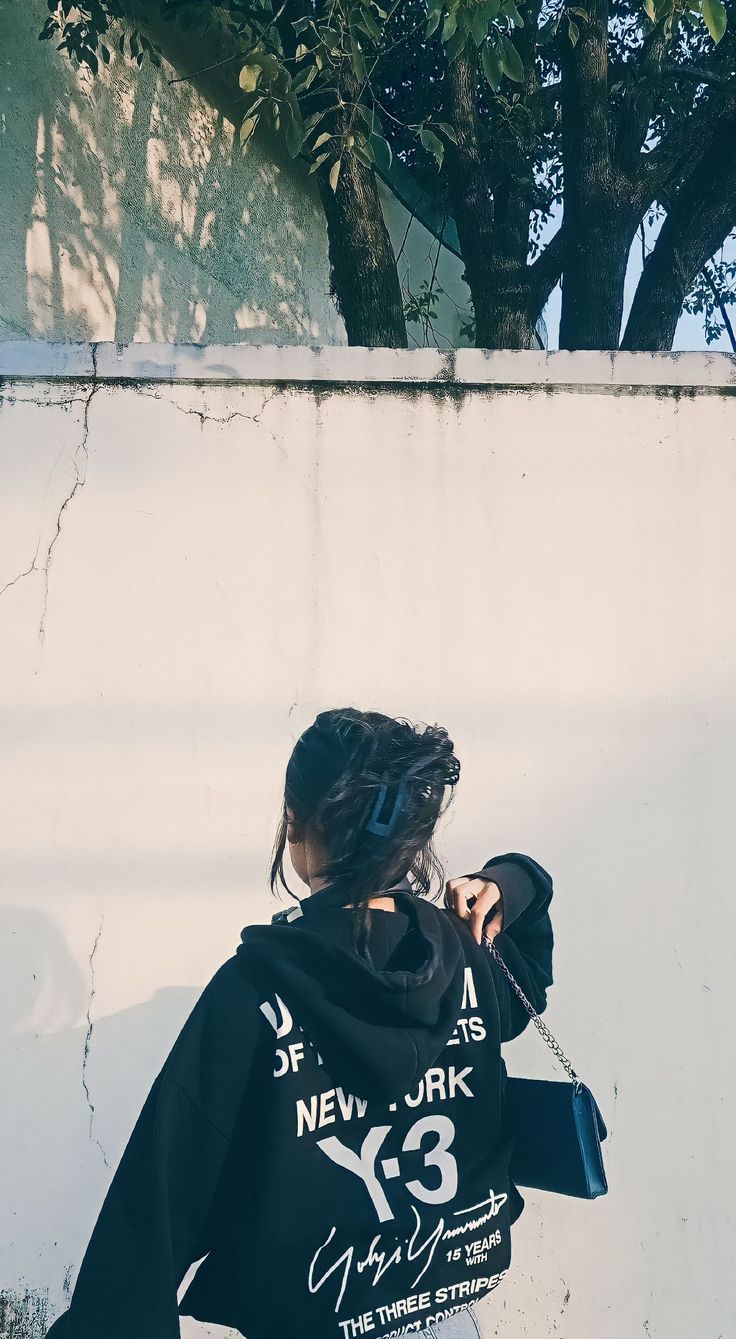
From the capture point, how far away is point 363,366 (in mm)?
2773

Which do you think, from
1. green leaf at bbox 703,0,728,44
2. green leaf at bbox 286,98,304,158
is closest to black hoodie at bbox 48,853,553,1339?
green leaf at bbox 703,0,728,44

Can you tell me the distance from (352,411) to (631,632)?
3.10ft

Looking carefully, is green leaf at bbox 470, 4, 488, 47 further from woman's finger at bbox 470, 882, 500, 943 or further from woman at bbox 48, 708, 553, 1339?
woman's finger at bbox 470, 882, 500, 943

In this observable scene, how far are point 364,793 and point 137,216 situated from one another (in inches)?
151

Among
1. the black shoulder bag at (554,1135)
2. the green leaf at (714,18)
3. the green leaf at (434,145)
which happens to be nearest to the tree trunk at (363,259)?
the green leaf at (434,145)

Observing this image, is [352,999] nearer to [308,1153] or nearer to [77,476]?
[308,1153]

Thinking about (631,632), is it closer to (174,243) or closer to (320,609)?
(320,609)

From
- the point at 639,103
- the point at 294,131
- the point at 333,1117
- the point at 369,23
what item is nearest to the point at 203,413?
the point at 294,131

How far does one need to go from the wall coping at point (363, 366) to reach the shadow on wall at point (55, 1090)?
1.44m

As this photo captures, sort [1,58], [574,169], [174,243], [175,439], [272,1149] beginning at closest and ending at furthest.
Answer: [272,1149] < [175,439] < [1,58] < [574,169] < [174,243]

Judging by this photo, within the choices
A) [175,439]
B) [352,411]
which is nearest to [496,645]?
[352,411]

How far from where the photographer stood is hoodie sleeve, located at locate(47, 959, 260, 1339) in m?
1.29

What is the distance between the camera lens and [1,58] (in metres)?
3.66

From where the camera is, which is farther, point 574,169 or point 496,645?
point 574,169
